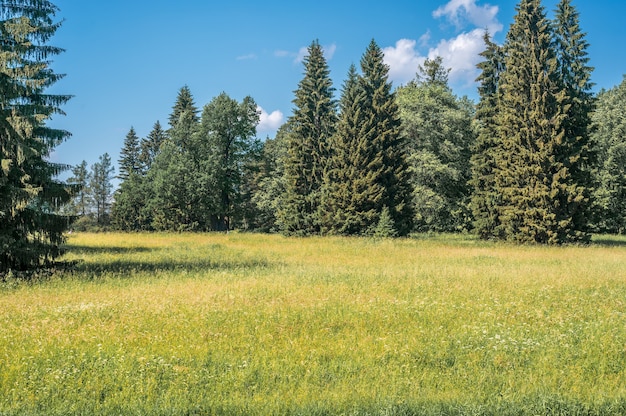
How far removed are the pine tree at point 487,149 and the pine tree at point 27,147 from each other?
33.3 metres

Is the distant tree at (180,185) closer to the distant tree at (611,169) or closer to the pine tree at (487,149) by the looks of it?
the pine tree at (487,149)

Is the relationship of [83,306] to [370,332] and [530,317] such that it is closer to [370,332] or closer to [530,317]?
[370,332]

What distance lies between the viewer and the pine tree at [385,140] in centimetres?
4094

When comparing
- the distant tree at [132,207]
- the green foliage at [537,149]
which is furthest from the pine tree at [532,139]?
the distant tree at [132,207]

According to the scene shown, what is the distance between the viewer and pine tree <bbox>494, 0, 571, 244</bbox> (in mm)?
34000

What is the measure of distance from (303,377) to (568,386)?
13.1 feet

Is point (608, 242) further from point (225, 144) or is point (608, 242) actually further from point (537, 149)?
point (225, 144)

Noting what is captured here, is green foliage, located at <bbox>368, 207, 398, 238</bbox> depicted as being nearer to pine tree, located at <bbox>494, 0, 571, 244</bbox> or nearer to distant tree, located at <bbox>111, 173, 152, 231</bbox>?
pine tree, located at <bbox>494, 0, 571, 244</bbox>

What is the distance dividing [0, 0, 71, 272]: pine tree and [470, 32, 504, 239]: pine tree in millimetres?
33300

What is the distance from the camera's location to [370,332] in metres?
9.47

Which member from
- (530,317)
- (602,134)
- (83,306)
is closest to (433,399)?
(530,317)

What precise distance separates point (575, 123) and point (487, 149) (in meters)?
7.31

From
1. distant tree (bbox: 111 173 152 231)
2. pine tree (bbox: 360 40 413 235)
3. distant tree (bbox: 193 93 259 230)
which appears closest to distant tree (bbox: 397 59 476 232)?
pine tree (bbox: 360 40 413 235)

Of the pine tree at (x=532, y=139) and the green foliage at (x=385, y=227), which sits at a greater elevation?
the pine tree at (x=532, y=139)
